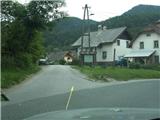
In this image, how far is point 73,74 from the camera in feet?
142

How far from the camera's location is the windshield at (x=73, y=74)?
16.3 m

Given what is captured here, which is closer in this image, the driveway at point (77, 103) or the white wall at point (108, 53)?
the driveway at point (77, 103)

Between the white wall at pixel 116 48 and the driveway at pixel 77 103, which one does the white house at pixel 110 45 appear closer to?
the white wall at pixel 116 48

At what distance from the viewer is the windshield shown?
53.3 feet

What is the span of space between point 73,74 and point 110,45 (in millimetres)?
43291

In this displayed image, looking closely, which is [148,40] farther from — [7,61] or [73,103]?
[73,103]

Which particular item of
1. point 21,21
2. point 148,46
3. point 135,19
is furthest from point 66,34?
point 21,21

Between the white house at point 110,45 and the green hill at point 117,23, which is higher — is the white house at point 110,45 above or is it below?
below

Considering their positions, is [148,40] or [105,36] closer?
[148,40]

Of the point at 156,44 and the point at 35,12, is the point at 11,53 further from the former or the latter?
the point at 156,44

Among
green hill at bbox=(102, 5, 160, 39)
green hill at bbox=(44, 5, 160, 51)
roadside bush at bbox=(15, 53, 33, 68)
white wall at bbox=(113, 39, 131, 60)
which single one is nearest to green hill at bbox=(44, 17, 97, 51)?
green hill at bbox=(44, 5, 160, 51)

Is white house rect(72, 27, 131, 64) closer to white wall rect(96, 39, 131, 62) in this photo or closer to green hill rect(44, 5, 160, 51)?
white wall rect(96, 39, 131, 62)

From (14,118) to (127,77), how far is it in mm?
26370

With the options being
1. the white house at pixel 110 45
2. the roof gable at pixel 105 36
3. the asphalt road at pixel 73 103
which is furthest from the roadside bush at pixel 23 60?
the roof gable at pixel 105 36
